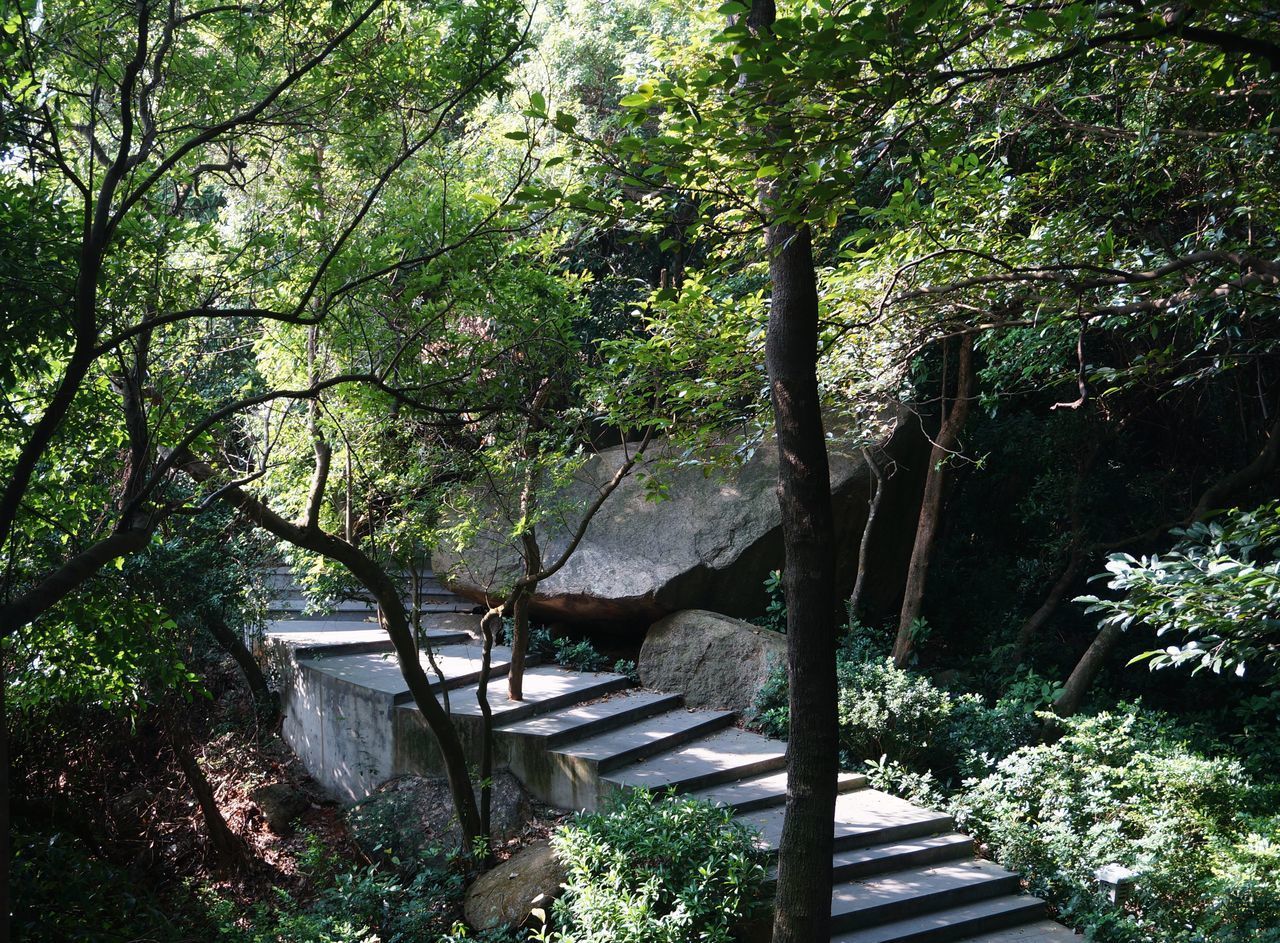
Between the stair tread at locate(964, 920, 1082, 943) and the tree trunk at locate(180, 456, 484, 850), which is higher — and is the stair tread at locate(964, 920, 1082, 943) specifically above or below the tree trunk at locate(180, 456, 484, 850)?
below

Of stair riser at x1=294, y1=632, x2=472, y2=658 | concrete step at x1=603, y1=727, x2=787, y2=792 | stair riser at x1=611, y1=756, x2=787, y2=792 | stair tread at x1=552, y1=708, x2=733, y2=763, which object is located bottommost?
stair riser at x1=611, y1=756, x2=787, y2=792

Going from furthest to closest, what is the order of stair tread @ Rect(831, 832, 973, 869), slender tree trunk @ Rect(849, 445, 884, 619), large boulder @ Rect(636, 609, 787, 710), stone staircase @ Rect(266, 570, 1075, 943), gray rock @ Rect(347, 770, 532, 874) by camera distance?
1. slender tree trunk @ Rect(849, 445, 884, 619)
2. large boulder @ Rect(636, 609, 787, 710)
3. gray rock @ Rect(347, 770, 532, 874)
4. stair tread @ Rect(831, 832, 973, 869)
5. stone staircase @ Rect(266, 570, 1075, 943)

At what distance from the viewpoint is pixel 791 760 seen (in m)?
4.40

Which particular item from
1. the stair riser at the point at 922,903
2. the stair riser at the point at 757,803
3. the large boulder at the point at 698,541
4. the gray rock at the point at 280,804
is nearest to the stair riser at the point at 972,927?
the stair riser at the point at 922,903

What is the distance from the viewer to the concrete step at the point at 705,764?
24.5 ft

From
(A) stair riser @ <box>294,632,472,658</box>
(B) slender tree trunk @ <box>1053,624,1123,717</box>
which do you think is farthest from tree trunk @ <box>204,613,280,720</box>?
(B) slender tree trunk @ <box>1053,624,1123,717</box>

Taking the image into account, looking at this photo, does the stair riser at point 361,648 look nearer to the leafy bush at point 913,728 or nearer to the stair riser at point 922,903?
the leafy bush at point 913,728

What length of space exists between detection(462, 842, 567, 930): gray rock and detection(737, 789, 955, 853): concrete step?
1405 mm

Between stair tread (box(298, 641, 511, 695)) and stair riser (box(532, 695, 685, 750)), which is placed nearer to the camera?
stair riser (box(532, 695, 685, 750))

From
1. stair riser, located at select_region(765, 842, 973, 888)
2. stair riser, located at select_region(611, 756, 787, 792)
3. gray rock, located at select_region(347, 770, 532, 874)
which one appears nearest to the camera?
stair riser, located at select_region(765, 842, 973, 888)

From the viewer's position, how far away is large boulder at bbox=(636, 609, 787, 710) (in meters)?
9.07

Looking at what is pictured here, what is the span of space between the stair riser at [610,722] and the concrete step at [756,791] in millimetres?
1331

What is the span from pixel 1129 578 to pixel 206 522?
7.69m

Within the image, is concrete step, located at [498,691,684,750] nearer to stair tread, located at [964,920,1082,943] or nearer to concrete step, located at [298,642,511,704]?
concrete step, located at [298,642,511,704]
